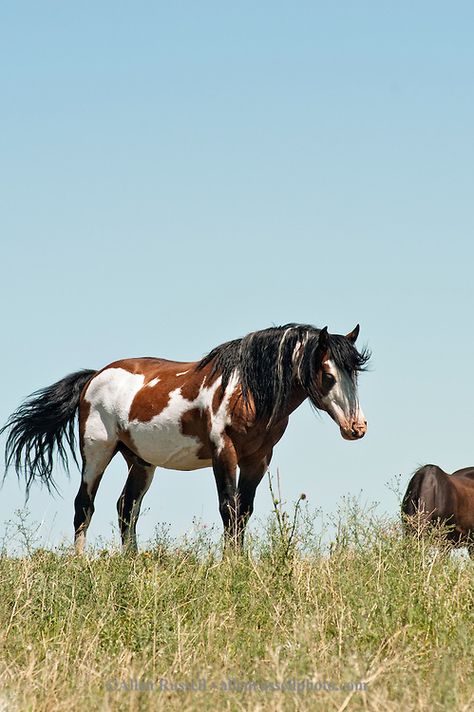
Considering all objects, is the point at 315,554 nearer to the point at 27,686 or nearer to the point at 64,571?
the point at 64,571

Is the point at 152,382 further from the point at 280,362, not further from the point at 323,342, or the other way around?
the point at 323,342

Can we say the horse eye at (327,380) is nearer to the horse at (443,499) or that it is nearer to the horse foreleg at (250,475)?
the horse foreleg at (250,475)

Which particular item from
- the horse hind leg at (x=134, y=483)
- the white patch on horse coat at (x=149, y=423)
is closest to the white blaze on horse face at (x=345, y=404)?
the white patch on horse coat at (x=149, y=423)

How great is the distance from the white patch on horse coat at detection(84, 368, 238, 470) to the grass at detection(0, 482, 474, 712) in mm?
2237

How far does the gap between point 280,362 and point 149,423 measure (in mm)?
1695

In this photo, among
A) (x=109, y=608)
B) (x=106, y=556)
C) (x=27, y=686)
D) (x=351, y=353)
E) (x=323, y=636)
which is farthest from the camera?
(x=351, y=353)

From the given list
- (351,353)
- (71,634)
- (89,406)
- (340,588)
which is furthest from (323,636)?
(89,406)

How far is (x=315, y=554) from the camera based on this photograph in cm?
782

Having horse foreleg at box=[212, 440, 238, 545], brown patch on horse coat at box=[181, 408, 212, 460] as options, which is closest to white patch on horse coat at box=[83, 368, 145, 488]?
brown patch on horse coat at box=[181, 408, 212, 460]

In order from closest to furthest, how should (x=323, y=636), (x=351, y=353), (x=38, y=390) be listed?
(x=323, y=636) < (x=351, y=353) < (x=38, y=390)

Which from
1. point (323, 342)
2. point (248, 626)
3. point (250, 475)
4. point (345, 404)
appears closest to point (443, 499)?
point (250, 475)

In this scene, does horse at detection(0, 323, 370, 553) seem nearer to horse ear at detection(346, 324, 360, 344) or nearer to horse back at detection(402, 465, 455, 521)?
horse ear at detection(346, 324, 360, 344)

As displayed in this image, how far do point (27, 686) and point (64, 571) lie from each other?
2.37m

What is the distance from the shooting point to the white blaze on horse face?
954 cm
